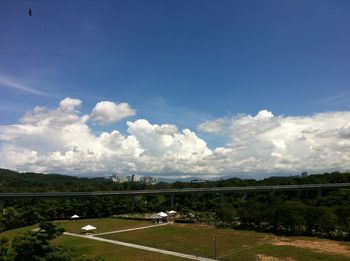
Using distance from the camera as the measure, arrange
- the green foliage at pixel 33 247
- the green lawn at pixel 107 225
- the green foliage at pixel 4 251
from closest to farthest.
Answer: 1. the green foliage at pixel 33 247
2. the green foliage at pixel 4 251
3. the green lawn at pixel 107 225

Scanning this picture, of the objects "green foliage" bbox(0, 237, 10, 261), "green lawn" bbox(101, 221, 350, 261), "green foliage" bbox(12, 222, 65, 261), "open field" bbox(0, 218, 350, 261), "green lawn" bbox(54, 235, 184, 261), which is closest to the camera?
"green foliage" bbox(12, 222, 65, 261)

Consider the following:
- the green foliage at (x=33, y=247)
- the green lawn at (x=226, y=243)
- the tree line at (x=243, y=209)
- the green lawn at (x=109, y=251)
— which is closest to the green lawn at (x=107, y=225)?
the tree line at (x=243, y=209)

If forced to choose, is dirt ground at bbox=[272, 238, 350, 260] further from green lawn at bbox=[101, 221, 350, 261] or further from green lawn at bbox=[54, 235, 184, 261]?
green lawn at bbox=[54, 235, 184, 261]

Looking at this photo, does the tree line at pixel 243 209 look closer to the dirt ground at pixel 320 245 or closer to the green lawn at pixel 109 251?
the dirt ground at pixel 320 245

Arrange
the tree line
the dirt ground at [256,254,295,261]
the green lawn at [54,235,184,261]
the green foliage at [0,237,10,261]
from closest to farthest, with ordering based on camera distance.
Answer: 1. the green foliage at [0,237,10,261]
2. the dirt ground at [256,254,295,261]
3. the green lawn at [54,235,184,261]
4. the tree line

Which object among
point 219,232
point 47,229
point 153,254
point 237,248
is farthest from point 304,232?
point 47,229

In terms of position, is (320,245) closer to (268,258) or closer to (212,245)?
(268,258)

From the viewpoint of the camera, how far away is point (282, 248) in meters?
42.4

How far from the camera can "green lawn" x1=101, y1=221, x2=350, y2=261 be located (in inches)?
1533

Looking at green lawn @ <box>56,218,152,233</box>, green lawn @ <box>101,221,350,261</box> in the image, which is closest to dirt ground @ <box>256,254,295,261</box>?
green lawn @ <box>101,221,350,261</box>

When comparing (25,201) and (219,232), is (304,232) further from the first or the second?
(25,201)

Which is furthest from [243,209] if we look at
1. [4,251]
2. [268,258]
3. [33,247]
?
[33,247]

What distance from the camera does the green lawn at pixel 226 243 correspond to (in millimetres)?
38938

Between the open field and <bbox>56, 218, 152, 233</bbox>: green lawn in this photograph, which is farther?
<bbox>56, 218, 152, 233</bbox>: green lawn
